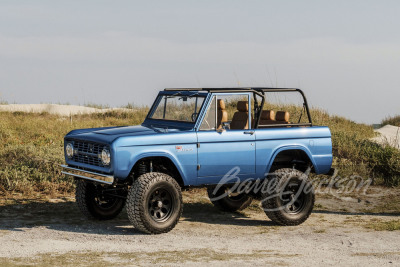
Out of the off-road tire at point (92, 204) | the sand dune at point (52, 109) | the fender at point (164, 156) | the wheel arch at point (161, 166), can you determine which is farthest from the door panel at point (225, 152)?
the sand dune at point (52, 109)

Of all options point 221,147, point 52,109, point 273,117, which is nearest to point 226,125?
point 221,147

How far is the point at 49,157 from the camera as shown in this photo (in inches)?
527

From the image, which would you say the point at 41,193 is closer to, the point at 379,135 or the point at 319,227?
the point at 319,227

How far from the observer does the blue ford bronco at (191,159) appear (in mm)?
8266

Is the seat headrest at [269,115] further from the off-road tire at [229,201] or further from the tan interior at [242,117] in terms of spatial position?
the off-road tire at [229,201]

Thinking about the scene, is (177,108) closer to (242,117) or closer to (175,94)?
(175,94)

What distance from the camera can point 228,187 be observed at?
985 cm

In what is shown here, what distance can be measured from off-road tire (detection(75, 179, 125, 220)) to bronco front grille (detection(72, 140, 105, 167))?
637 millimetres

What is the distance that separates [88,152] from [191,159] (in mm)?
1499

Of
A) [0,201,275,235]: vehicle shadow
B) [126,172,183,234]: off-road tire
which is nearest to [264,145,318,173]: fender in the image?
[0,201,275,235]: vehicle shadow

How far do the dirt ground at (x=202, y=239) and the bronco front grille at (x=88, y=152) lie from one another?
1.04 metres

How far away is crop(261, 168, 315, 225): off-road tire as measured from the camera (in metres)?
9.31

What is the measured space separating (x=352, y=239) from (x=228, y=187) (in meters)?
2.33

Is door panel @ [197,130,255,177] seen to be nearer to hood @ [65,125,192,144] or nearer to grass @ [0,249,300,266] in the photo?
hood @ [65,125,192,144]
